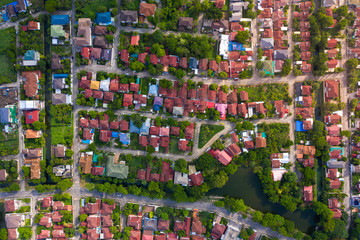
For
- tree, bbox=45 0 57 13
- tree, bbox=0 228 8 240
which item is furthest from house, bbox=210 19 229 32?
tree, bbox=0 228 8 240

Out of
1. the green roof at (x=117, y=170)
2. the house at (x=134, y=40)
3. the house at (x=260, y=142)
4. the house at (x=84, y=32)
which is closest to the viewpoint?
the house at (x=260, y=142)

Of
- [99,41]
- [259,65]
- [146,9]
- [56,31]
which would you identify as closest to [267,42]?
[259,65]

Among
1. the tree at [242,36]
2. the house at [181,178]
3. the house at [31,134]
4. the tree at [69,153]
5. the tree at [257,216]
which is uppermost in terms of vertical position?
the tree at [242,36]

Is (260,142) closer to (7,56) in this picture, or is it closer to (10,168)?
(10,168)

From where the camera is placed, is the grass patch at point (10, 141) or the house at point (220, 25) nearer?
the house at point (220, 25)

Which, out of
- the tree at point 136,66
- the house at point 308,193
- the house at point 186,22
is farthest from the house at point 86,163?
the house at point 308,193

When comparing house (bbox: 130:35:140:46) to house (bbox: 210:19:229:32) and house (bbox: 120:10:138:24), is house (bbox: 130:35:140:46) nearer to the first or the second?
house (bbox: 120:10:138:24)

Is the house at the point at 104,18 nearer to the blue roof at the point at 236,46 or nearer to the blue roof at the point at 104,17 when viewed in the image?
the blue roof at the point at 104,17
